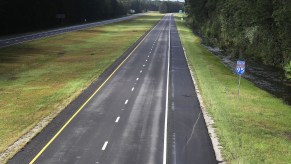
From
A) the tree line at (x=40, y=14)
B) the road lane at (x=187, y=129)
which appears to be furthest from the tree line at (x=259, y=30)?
the tree line at (x=40, y=14)

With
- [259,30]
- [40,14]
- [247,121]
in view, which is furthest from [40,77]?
[40,14]

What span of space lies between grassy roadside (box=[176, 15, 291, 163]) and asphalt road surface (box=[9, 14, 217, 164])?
1.22m

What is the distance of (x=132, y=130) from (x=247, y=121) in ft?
26.8

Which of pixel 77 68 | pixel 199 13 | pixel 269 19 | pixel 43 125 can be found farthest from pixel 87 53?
pixel 199 13

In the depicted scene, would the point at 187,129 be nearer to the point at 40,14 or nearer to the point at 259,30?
the point at 259,30

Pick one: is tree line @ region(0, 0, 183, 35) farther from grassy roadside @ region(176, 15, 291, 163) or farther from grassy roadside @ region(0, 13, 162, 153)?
grassy roadside @ region(176, 15, 291, 163)

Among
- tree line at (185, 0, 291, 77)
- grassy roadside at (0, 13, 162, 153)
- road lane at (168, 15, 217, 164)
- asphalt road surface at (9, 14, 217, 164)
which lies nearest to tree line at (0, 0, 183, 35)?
grassy roadside at (0, 13, 162, 153)

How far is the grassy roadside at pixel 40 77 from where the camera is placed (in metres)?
26.3

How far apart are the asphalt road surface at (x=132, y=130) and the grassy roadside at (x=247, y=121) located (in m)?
1.22

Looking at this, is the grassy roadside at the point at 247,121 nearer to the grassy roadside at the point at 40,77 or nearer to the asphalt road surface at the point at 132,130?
the asphalt road surface at the point at 132,130

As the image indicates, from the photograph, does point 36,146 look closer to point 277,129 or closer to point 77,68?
point 277,129

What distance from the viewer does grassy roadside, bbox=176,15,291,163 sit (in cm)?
1982

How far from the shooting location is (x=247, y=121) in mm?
26219

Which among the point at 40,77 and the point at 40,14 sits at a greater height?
the point at 40,14
